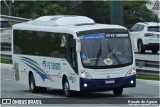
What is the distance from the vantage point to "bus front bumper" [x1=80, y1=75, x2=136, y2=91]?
21.5 m

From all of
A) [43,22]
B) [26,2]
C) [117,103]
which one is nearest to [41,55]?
[43,22]

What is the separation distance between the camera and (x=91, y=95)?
2322 cm

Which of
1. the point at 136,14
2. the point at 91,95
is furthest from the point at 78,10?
the point at 91,95

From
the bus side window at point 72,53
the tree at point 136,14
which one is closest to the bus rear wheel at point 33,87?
the bus side window at point 72,53

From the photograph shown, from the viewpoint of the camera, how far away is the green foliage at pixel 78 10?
48.0 metres

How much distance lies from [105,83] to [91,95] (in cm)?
158

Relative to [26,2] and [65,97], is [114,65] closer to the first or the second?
[65,97]

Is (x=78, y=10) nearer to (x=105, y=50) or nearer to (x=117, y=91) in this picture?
(x=117, y=91)

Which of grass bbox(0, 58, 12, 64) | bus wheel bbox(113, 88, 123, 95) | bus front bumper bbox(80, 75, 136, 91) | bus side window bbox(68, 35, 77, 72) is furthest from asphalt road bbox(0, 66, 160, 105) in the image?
grass bbox(0, 58, 12, 64)

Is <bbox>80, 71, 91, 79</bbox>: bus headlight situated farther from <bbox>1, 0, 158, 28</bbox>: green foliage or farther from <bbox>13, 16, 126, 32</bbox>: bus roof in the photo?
<bbox>1, 0, 158, 28</bbox>: green foliage

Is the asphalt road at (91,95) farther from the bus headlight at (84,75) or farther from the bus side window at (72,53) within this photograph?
the bus side window at (72,53)

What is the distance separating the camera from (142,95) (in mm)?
22766

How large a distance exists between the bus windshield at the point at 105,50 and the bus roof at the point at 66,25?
0.42 metres

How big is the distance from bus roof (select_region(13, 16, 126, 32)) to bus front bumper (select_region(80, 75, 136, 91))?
1.75 meters
